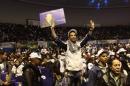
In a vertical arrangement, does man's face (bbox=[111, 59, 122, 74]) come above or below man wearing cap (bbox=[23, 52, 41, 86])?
above

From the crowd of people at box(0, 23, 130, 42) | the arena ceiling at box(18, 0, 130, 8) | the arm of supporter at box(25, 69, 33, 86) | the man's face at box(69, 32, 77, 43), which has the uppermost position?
the arena ceiling at box(18, 0, 130, 8)

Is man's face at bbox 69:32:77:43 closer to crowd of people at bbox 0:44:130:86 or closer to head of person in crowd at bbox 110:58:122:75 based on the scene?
crowd of people at bbox 0:44:130:86

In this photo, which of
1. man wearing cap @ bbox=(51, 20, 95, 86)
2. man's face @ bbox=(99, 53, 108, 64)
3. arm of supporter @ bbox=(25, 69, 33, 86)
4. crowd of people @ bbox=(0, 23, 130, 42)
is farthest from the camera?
crowd of people @ bbox=(0, 23, 130, 42)

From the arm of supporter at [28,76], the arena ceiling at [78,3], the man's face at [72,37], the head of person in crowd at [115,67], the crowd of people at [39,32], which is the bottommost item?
the arm of supporter at [28,76]

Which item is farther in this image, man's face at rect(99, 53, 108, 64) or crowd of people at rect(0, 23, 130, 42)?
crowd of people at rect(0, 23, 130, 42)

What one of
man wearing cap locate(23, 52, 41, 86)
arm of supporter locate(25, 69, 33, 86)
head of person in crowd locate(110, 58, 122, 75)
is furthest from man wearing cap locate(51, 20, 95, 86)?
head of person in crowd locate(110, 58, 122, 75)

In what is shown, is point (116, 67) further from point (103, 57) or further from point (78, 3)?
point (78, 3)

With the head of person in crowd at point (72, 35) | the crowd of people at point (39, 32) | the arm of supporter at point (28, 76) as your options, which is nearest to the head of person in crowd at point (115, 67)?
the arm of supporter at point (28, 76)

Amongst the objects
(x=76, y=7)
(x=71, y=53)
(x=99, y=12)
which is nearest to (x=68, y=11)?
(x=76, y=7)

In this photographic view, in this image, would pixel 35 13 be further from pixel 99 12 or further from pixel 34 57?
pixel 34 57

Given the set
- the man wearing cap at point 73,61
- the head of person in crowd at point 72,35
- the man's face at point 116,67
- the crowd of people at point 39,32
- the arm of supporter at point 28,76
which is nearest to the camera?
the man's face at point 116,67

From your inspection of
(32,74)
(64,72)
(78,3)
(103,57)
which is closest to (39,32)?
(78,3)

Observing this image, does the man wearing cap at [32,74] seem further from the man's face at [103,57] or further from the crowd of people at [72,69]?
Result: the man's face at [103,57]

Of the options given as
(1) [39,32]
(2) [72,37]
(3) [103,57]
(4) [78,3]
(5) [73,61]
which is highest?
(4) [78,3]
